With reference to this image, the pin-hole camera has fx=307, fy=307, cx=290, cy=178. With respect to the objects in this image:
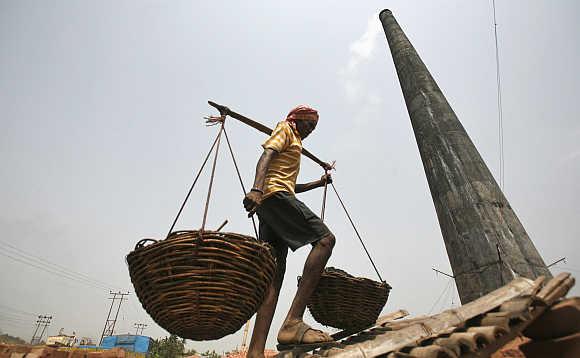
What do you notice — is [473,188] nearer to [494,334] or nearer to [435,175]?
[435,175]

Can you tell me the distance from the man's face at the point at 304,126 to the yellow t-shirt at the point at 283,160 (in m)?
0.14

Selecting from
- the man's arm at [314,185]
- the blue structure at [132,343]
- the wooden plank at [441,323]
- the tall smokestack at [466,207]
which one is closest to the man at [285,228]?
the wooden plank at [441,323]

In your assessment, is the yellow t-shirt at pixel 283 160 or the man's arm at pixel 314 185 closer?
the yellow t-shirt at pixel 283 160

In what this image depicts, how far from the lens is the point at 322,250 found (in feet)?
6.73

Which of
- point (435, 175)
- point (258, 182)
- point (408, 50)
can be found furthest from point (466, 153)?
point (258, 182)

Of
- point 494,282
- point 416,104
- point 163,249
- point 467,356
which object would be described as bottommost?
point 467,356

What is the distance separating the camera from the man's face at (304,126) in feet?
9.00

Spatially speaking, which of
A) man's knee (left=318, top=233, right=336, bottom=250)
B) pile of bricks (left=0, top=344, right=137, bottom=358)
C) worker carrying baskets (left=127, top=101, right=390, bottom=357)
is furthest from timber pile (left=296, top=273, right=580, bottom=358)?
pile of bricks (left=0, top=344, right=137, bottom=358)

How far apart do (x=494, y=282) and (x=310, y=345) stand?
5.87ft

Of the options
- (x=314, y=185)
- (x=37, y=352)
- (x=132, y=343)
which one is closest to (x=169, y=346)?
(x=132, y=343)

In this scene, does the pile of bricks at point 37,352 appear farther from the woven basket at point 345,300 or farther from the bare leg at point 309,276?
the bare leg at point 309,276

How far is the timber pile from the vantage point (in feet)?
4.07

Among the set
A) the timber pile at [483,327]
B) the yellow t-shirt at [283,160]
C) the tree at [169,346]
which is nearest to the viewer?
the timber pile at [483,327]

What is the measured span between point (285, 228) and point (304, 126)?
101cm
